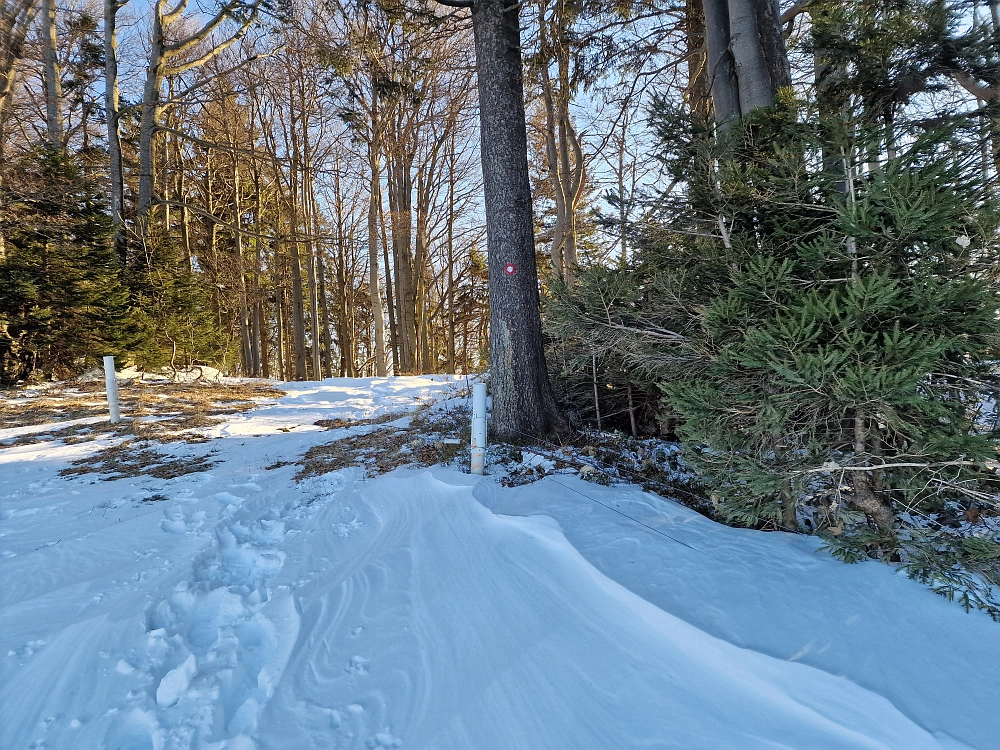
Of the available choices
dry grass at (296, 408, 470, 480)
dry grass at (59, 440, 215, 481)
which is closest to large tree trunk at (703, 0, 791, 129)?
dry grass at (296, 408, 470, 480)

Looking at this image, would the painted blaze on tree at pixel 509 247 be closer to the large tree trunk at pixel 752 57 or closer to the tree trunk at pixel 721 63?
the tree trunk at pixel 721 63

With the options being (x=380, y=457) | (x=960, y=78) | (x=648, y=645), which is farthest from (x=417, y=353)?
(x=648, y=645)

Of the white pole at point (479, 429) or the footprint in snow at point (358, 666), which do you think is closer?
the footprint in snow at point (358, 666)

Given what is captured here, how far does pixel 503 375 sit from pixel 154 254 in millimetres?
12083

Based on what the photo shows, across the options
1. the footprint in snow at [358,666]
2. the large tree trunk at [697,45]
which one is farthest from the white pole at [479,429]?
the large tree trunk at [697,45]

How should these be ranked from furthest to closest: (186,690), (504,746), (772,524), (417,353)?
(417,353) → (772,524) → (186,690) → (504,746)

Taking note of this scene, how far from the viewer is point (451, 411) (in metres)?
7.45

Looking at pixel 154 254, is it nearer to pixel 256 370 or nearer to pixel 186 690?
pixel 256 370

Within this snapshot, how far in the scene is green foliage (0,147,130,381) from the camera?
32.3 feet

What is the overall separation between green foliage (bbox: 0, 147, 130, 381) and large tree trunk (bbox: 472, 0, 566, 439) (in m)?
10.5

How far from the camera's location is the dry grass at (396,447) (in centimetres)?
487

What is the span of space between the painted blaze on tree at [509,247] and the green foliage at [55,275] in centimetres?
1044

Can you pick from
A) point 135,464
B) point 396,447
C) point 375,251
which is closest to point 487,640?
point 396,447

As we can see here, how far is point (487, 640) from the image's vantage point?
79.5 inches
